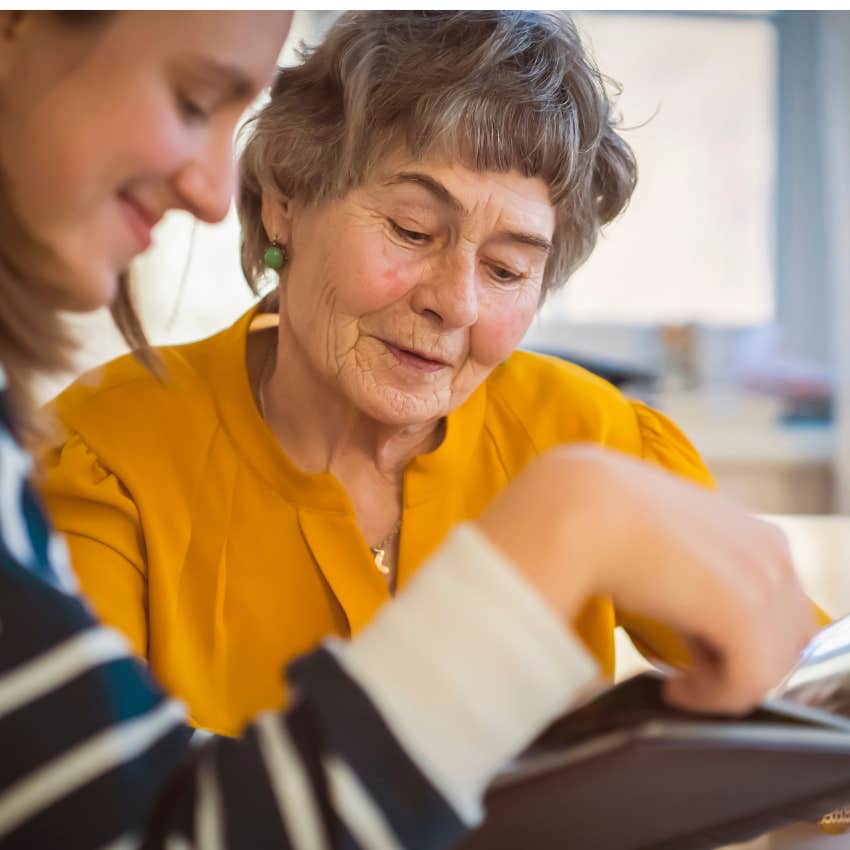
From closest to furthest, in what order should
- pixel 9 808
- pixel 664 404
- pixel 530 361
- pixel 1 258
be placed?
pixel 9 808
pixel 1 258
pixel 530 361
pixel 664 404

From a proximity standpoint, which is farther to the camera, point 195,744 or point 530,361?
point 530,361

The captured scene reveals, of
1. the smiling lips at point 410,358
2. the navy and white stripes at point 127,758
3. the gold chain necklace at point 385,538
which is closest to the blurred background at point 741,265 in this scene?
the gold chain necklace at point 385,538

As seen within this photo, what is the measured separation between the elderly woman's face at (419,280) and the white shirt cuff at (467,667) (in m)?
0.52

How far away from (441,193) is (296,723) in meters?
0.58

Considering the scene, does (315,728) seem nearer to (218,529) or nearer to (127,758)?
(127,758)

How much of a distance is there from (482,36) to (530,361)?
385mm

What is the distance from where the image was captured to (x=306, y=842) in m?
0.43

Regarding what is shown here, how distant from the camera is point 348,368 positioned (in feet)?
3.27

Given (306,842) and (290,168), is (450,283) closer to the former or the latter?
(290,168)

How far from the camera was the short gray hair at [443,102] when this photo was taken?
0.93 m

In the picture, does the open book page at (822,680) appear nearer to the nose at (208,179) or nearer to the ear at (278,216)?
the nose at (208,179)

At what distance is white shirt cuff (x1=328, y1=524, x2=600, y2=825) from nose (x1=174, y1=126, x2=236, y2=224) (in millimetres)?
232

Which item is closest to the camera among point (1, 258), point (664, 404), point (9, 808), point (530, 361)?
point (9, 808)

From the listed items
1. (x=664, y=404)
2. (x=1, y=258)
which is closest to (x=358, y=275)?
(x=1, y=258)
